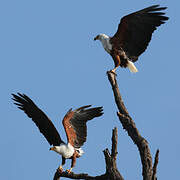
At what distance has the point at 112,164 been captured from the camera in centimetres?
918

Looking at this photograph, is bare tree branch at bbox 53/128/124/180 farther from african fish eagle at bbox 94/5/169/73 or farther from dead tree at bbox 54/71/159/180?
african fish eagle at bbox 94/5/169/73

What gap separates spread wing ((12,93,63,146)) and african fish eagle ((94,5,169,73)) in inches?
72.0

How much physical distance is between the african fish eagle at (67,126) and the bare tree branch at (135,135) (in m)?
1.56

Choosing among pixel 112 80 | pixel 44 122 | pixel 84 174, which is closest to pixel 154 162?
pixel 84 174

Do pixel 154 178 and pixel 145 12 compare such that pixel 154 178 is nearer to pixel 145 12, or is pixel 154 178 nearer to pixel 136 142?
pixel 136 142

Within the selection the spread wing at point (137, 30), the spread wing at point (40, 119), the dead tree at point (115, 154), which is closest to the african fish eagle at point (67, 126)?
the spread wing at point (40, 119)

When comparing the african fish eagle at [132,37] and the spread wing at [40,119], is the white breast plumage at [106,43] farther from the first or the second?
the spread wing at [40,119]

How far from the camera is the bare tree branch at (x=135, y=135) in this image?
9586 mm

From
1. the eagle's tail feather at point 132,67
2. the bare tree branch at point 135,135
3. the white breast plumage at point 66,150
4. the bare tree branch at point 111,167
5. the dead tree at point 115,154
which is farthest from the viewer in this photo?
the eagle's tail feather at point 132,67

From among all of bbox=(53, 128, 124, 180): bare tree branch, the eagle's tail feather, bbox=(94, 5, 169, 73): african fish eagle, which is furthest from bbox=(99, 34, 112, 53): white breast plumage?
bbox=(53, 128, 124, 180): bare tree branch

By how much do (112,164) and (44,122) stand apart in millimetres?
2809

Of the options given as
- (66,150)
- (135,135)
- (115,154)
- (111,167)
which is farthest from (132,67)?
(111,167)

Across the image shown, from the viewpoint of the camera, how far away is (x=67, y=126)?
11.5 metres

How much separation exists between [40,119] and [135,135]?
260cm
